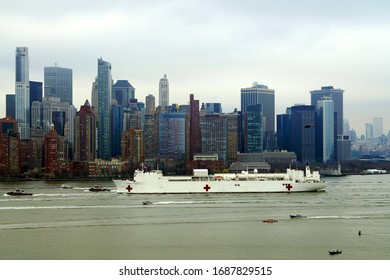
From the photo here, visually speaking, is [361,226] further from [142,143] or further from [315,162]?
[315,162]

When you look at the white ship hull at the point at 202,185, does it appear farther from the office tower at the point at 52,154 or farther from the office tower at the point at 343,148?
the office tower at the point at 343,148

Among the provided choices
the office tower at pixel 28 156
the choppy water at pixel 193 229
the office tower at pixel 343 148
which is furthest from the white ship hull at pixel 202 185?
the office tower at pixel 343 148

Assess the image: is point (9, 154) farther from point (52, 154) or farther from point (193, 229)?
point (193, 229)

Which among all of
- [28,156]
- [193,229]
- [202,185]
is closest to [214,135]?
[28,156]

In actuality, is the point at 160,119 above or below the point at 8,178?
above

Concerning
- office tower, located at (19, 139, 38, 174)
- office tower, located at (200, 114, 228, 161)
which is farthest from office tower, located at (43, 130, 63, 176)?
office tower, located at (200, 114, 228, 161)

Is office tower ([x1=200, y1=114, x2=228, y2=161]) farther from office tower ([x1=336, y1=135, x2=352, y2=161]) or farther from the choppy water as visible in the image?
the choppy water
